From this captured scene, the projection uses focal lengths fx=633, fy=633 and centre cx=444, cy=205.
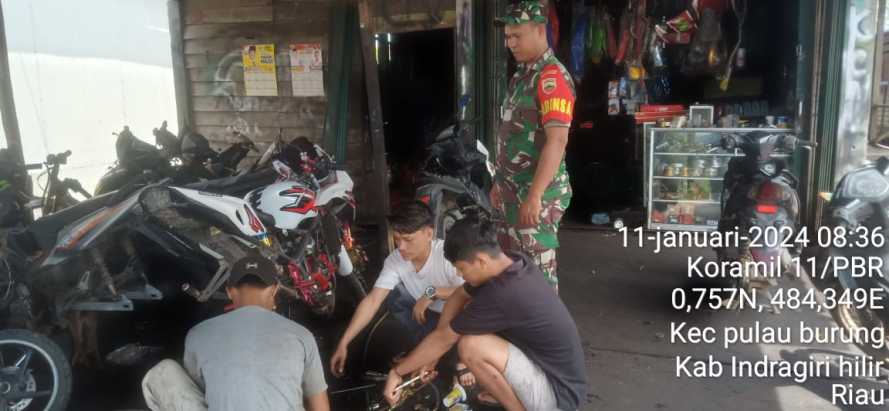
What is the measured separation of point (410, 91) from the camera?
27.9 ft

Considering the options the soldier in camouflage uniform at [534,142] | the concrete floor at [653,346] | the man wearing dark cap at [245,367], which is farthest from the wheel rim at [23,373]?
the concrete floor at [653,346]

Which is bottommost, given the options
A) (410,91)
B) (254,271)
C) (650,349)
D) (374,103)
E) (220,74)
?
(650,349)

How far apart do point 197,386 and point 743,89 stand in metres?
7.11

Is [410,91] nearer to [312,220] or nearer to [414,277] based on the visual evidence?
[312,220]

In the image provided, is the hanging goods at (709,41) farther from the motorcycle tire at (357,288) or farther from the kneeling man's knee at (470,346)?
the kneeling man's knee at (470,346)

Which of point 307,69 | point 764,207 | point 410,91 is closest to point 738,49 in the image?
point 764,207

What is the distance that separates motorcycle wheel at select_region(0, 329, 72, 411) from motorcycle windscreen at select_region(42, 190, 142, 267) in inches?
15.0

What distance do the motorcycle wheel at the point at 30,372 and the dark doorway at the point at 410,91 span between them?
4.96 meters

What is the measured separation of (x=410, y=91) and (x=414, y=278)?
18.8 feet

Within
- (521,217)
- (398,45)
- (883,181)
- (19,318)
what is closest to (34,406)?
(19,318)

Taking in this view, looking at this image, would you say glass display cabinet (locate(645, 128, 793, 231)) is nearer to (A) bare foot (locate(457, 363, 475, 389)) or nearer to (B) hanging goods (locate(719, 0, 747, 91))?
(B) hanging goods (locate(719, 0, 747, 91))

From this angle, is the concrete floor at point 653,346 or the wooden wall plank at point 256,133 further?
Answer: the wooden wall plank at point 256,133

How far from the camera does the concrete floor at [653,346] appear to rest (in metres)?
3.14

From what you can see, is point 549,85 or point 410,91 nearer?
point 549,85
